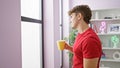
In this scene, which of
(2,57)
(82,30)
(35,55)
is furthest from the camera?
(35,55)

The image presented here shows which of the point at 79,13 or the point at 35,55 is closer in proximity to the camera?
the point at 79,13

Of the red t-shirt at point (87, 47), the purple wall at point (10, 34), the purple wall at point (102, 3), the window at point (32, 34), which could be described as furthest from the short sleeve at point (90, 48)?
the purple wall at point (102, 3)

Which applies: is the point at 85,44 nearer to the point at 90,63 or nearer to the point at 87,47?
the point at 87,47

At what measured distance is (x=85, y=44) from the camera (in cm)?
141

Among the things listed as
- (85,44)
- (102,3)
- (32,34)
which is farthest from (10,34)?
(102,3)

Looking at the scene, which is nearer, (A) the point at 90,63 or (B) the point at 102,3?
(A) the point at 90,63

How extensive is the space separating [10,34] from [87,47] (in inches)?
24.5

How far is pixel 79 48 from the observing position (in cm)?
148

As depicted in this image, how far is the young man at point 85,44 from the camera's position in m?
1.38

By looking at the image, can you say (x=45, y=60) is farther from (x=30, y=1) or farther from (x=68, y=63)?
(x=68, y=63)

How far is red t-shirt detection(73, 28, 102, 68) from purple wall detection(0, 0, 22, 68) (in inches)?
20.3

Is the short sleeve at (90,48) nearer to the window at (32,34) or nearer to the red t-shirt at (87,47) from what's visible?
the red t-shirt at (87,47)

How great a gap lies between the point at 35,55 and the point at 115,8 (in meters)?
2.25

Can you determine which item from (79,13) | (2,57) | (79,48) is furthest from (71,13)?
(2,57)
